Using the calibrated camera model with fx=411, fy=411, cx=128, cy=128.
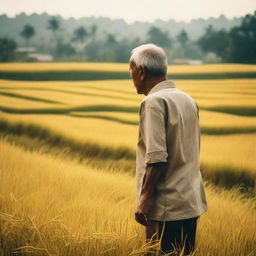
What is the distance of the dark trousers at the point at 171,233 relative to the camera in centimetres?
152

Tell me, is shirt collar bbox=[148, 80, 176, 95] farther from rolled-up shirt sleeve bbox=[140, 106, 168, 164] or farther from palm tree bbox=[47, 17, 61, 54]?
palm tree bbox=[47, 17, 61, 54]

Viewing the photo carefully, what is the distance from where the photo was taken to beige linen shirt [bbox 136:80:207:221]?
1.37 meters

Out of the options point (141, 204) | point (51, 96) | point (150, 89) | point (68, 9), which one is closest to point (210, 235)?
point (141, 204)

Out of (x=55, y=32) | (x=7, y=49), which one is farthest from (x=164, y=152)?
(x=7, y=49)

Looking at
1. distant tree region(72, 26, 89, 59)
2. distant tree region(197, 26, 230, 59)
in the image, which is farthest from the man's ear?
distant tree region(72, 26, 89, 59)

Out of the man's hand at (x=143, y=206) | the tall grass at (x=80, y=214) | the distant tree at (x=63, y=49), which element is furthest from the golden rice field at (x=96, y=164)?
the man's hand at (x=143, y=206)

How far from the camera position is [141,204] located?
142 cm

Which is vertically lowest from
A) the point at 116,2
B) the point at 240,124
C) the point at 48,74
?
the point at 240,124

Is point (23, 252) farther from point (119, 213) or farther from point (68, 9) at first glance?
point (68, 9)

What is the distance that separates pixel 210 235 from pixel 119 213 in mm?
535

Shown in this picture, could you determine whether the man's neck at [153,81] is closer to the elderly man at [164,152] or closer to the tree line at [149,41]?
the elderly man at [164,152]

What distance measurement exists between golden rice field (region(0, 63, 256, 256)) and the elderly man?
1.40 feet

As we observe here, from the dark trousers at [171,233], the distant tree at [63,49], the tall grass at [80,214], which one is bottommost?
the tall grass at [80,214]

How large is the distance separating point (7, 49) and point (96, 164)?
48.6 inches
